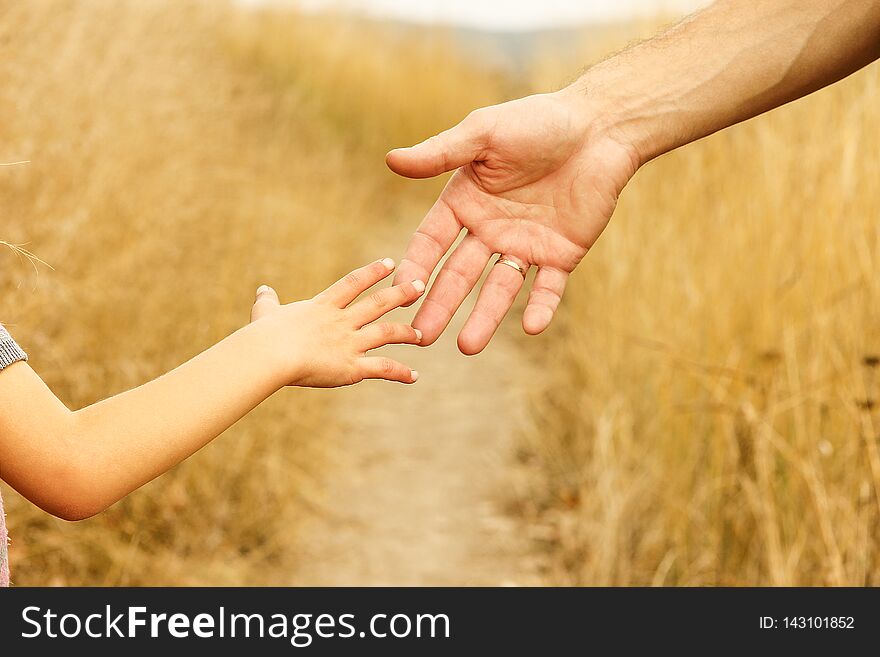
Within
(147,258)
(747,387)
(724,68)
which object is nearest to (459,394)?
(147,258)

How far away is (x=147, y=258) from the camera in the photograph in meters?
2.72

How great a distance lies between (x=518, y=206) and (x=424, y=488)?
1811 millimetres

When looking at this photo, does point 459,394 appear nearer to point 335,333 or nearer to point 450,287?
point 450,287

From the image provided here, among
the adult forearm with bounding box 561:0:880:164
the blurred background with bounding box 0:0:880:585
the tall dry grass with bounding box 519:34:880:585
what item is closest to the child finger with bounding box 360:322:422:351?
the adult forearm with bounding box 561:0:880:164

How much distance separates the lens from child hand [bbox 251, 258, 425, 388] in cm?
125

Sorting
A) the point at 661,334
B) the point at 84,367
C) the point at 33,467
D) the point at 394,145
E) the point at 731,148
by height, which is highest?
the point at 394,145

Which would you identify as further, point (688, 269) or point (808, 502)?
point (688, 269)

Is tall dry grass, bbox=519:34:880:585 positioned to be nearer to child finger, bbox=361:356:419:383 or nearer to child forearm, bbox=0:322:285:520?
child finger, bbox=361:356:419:383

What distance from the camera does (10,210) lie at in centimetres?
231

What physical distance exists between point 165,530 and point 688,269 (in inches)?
67.6

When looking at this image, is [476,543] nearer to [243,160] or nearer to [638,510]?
[638,510]

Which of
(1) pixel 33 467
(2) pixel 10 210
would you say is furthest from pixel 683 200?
(1) pixel 33 467

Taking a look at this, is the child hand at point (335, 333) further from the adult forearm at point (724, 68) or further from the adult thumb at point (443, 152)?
the adult forearm at point (724, 68)

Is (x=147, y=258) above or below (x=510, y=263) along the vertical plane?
above
